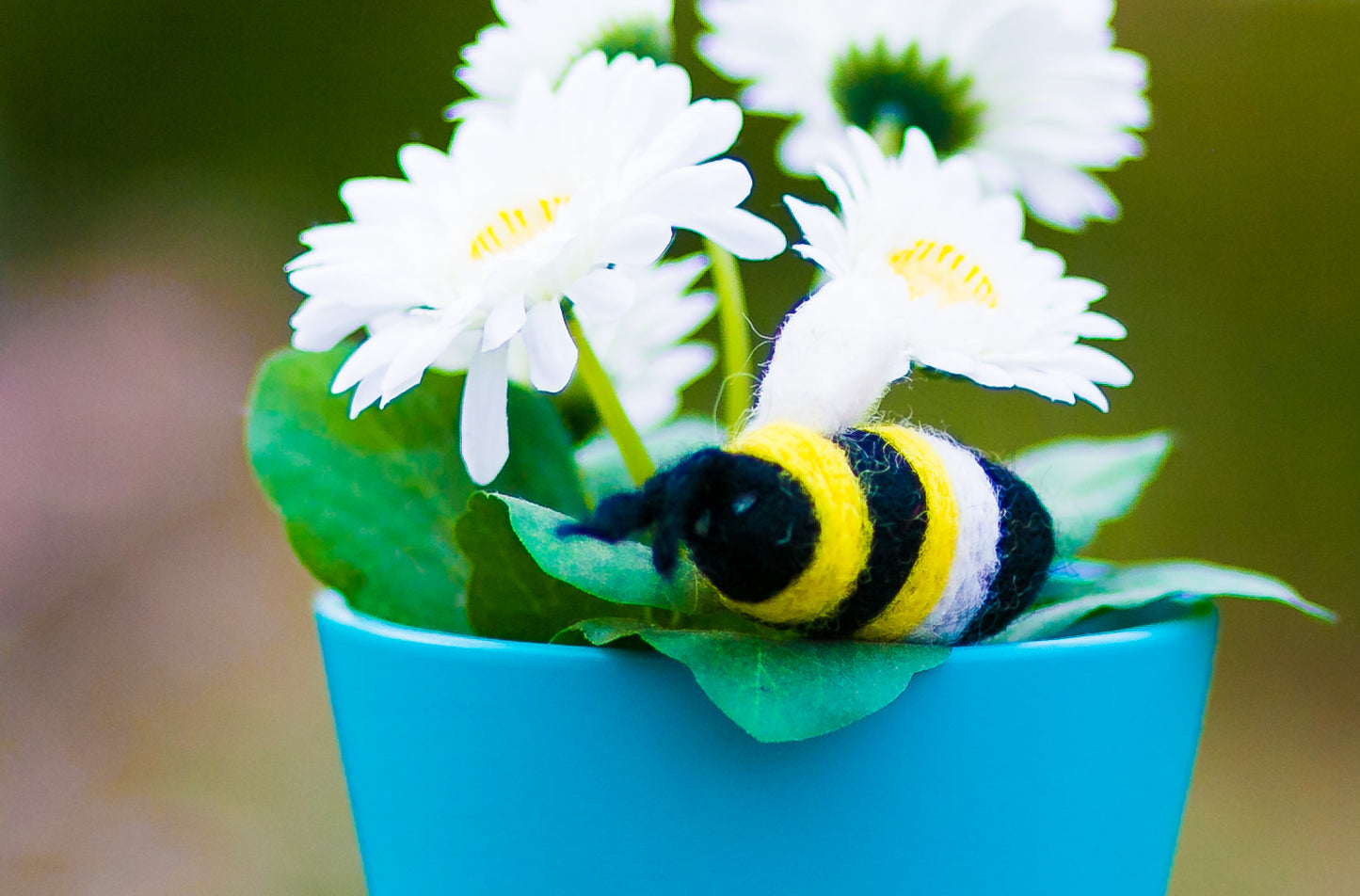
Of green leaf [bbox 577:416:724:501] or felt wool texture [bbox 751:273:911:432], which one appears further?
green leaf [bbox 577:416:724:501]

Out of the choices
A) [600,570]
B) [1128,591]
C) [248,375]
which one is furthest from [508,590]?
[248,375]

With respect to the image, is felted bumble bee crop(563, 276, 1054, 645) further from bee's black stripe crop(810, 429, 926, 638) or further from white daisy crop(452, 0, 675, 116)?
white daisy crop(452, 0, 675, 116)

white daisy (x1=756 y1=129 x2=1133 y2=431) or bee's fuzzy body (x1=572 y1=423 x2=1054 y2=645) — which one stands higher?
white daisy (x1=756 y1=129 x2=1133 y2=431)

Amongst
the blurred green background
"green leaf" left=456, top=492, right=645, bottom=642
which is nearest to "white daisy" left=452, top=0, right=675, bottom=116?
"green leaf" left=456, top=492, right=645, bottom=642

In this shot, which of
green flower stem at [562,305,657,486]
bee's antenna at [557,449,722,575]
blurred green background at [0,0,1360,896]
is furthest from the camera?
blurred green background at [0,0,1360,896]

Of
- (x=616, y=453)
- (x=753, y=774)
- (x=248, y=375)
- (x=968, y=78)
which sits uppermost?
(x=248, y=375)

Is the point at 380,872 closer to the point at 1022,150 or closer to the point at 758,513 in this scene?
the point at 758,513

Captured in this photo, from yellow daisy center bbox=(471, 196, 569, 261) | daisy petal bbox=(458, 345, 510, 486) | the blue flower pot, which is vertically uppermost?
yellow daisy center bbox=(471, 196, 569, 261)

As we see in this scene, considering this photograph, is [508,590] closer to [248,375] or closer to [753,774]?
[753,774]
